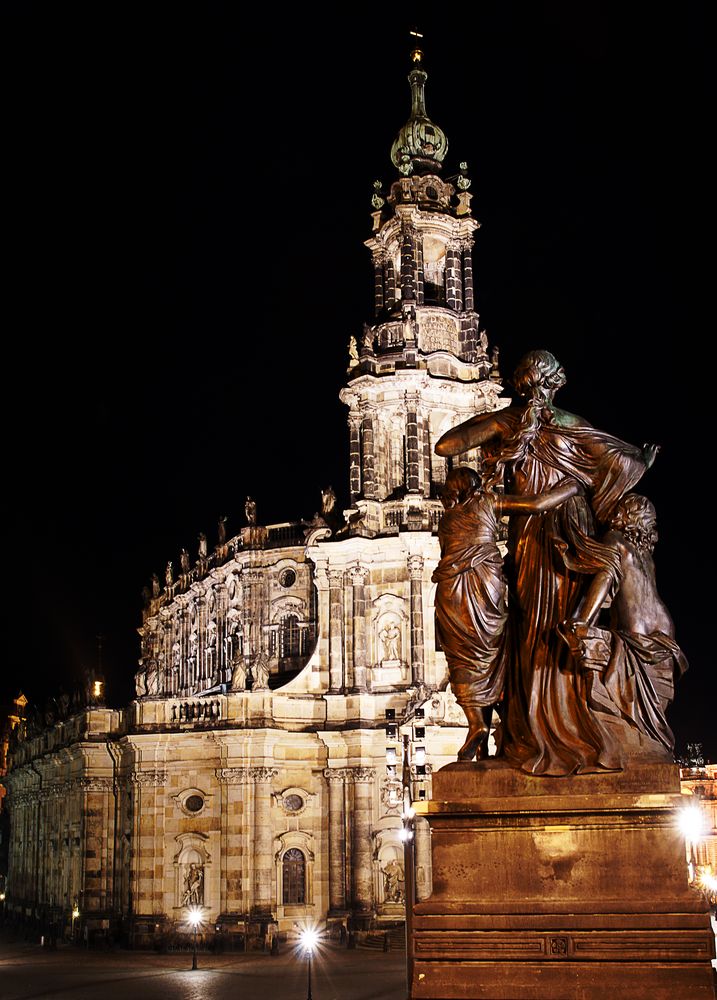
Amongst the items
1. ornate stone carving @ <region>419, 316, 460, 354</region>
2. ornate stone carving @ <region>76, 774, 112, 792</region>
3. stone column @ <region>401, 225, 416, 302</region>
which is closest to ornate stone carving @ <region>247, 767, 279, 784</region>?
ornate stone carving @ <region>76, 774, 112, 792</region>

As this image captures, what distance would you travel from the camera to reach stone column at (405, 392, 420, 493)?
55.8m

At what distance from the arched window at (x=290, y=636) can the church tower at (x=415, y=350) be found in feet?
26.2

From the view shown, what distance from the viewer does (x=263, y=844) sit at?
50.8 m

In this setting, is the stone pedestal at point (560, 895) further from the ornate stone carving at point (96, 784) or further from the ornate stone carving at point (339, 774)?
the ornate stone carving at point (96, 784)

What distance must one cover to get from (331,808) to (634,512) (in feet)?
149

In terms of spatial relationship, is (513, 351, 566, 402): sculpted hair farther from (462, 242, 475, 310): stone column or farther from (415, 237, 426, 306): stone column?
(462, 242, 475, 310): stone column

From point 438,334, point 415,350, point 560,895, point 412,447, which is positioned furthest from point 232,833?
point 560,895

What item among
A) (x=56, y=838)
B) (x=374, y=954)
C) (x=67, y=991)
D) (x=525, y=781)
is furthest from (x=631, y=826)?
(x=56, y=838)

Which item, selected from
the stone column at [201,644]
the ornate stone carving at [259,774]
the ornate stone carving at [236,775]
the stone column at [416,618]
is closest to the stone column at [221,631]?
the stone column at [201,644]

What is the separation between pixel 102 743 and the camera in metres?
59.2

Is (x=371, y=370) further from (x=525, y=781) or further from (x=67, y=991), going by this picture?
(x=525, y=781)

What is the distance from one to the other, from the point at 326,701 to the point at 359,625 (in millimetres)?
3471

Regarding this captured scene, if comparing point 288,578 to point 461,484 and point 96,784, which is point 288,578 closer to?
point 96,784

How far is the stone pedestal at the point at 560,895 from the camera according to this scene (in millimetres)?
7824
